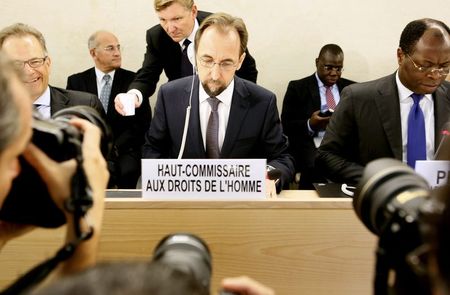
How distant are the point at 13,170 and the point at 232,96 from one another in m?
1.38

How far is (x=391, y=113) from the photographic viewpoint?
6.62ft

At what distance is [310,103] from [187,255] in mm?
3016

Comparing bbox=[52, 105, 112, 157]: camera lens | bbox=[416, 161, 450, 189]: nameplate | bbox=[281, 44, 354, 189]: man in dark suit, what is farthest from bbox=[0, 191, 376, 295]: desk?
bbox=[281, 44, 354, 189]: man in dark suit

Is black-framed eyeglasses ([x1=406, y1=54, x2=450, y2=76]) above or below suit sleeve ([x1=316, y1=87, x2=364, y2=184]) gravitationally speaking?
above

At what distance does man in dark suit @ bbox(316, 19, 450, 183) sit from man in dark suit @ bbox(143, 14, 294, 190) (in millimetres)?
218

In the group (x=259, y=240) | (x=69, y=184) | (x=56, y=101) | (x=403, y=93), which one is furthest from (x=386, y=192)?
(x=56, y=101)

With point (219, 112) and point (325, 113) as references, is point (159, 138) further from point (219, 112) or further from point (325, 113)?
point (325, 113)

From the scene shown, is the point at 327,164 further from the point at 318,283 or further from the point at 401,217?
the point at 401,217

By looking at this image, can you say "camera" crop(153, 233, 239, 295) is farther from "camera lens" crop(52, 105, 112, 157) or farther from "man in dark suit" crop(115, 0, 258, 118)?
"man in dark suit" crop(115, 0, 258, 118)

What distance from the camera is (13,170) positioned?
722 mm

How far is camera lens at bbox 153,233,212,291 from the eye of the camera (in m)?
0.68

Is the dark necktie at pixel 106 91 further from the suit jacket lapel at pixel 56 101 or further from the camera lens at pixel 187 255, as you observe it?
the camera lens at pixel 187 255

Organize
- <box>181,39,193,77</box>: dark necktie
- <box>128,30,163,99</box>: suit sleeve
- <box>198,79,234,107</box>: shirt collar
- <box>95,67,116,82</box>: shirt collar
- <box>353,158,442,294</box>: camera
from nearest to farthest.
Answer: <box>353,158,442,294</box>: camera < <box>198,79,234,107</box>: shirt collar < <box>181,39,193,77</box>: dark necktie < <box>128,30,163,99</box>: suit sleeve < <box>95,67,116,82</box>: shirt collar

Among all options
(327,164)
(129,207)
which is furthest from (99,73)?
(129,207)
